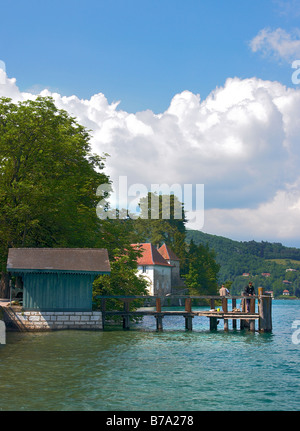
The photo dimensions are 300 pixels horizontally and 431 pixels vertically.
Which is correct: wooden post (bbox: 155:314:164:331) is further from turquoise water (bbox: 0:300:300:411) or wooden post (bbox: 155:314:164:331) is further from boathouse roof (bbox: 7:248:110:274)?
boathouse roof (bbox: 7:248:110:274)

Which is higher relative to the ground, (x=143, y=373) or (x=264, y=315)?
(x=264, y=315)

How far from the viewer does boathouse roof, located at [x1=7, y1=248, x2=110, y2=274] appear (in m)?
30.2

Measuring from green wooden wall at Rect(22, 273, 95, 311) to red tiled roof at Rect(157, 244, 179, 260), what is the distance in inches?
2615

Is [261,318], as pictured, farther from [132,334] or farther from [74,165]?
[74,165]

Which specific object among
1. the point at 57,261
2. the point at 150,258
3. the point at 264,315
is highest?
the point at 150,258

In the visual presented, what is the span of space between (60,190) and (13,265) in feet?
28.2

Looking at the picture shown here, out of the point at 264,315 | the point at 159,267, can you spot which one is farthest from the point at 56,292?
the point at 159,267

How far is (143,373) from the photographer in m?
18.2

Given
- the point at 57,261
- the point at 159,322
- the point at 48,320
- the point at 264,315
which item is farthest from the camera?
the point at 159,322

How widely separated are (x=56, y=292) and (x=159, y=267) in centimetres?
6108

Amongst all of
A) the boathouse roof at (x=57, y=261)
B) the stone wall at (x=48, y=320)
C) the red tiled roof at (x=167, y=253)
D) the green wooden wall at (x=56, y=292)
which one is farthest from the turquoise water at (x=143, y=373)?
the red tiled roof at (x=167, y=253)

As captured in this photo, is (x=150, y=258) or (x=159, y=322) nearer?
(x=159, y=322)

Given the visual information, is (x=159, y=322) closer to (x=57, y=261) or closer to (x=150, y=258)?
(x=57, y=261)
